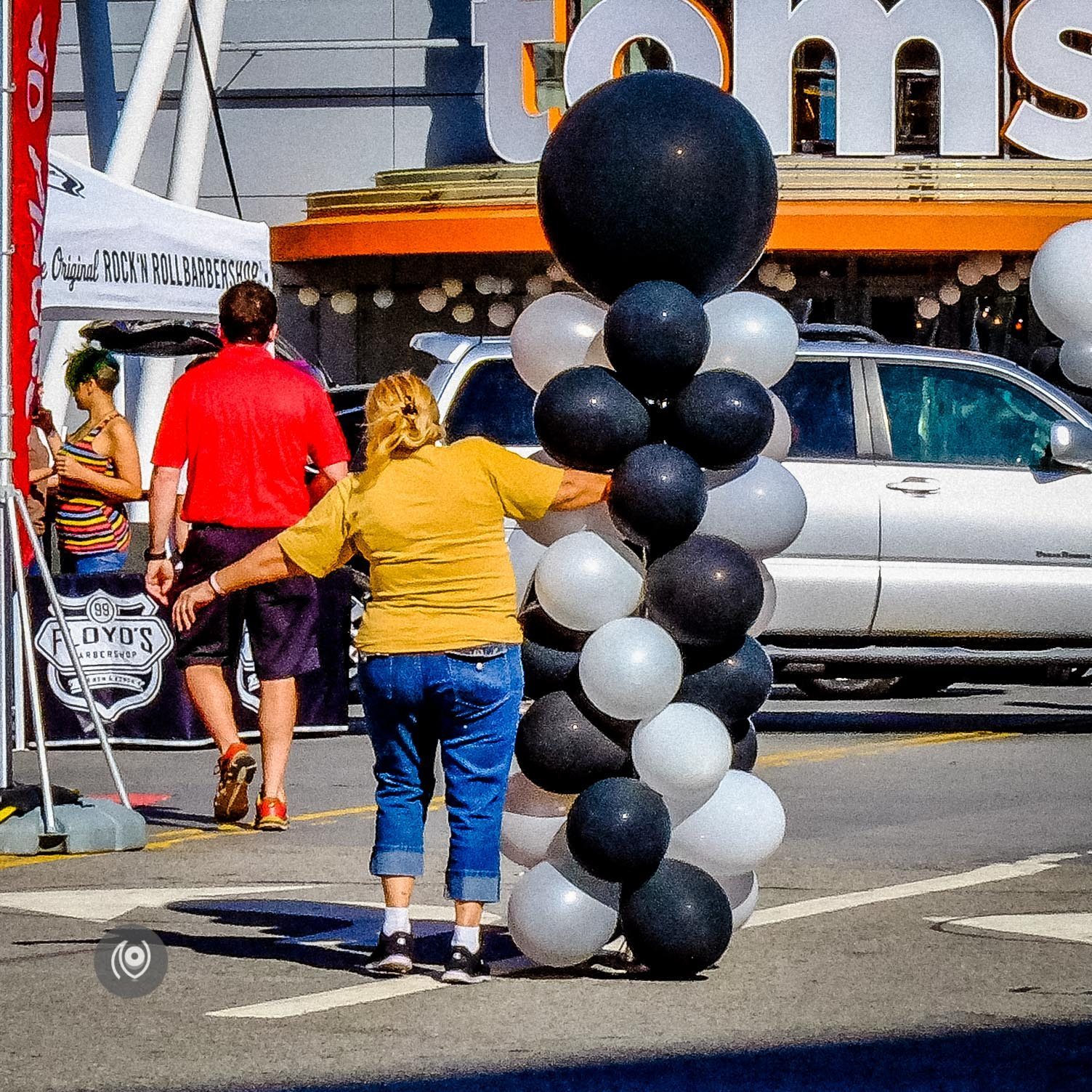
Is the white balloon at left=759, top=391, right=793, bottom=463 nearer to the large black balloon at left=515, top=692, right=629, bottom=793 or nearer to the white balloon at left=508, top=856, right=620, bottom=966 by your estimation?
the large black balloon at left=515, top=692, right=629, bottom=793

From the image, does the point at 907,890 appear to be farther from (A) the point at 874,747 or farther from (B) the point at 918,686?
(B) the point at 918,686

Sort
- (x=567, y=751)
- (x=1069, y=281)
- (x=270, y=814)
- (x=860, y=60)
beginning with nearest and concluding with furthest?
1. (x=567, y=751)
2. (x=270, y=814)
3. (x=1069, y=281)
4. (x=860, y=60)

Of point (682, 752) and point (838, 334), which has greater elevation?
point (838, 334)

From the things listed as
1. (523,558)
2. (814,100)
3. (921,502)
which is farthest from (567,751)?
(814,100)

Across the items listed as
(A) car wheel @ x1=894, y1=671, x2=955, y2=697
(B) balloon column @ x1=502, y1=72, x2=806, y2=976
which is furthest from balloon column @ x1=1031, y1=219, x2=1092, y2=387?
(A) car wheel @ x1=894, y1=671, x2=955, y2=697

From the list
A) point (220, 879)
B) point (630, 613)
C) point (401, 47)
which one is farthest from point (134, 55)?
point (630, 613)

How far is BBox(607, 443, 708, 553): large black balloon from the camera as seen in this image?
584 centimetres

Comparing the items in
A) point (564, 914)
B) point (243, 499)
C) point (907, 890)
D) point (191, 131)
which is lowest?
point (907, 890)

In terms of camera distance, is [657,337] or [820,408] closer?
[657,337]

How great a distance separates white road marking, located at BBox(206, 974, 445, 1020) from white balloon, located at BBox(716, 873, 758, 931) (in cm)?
75

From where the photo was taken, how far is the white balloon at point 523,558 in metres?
6.40

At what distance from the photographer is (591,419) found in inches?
232

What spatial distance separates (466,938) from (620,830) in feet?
1.66

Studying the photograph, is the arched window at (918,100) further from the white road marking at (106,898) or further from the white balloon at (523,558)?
the white balloon at (523,558)
